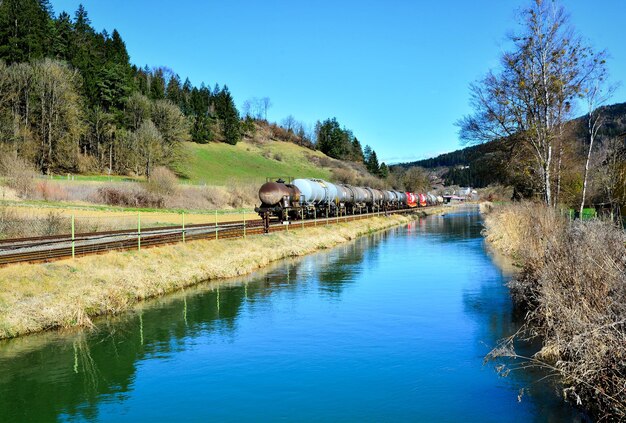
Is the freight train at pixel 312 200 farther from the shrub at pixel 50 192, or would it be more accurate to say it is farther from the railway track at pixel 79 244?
the shrub at pixel 50 192

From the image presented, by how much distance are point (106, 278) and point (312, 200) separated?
87.7 ft

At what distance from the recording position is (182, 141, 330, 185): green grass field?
326ft

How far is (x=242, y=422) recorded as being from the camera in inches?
319

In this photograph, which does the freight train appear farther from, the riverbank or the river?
the river

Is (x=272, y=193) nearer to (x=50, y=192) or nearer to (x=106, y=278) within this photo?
(x=106, y=278)

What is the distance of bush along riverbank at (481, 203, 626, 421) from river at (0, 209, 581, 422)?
0.65m

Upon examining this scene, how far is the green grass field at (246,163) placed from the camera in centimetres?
9938

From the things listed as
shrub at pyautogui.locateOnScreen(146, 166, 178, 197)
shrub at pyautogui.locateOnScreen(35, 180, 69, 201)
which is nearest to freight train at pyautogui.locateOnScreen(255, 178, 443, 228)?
shrub at pyautogui.locateOnScreen(146, 166, 178, 197)

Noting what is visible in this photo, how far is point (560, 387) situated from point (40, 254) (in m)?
15.1

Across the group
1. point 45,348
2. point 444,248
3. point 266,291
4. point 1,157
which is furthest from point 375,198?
point 45,348

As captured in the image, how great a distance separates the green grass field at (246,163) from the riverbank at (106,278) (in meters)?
66.0

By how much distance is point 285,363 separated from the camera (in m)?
10.8

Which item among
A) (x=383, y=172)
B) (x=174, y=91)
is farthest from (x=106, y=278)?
(x=383, y=172)

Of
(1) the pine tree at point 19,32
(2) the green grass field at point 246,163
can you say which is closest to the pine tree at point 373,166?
(2) the green grass field at point 246,163
